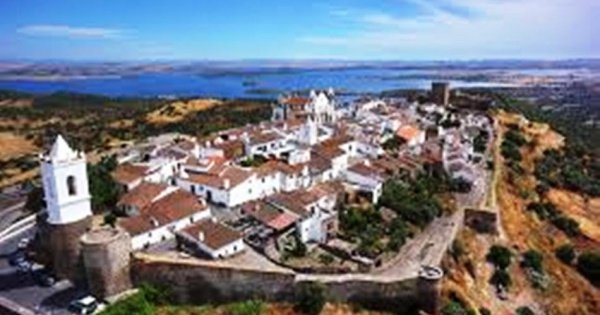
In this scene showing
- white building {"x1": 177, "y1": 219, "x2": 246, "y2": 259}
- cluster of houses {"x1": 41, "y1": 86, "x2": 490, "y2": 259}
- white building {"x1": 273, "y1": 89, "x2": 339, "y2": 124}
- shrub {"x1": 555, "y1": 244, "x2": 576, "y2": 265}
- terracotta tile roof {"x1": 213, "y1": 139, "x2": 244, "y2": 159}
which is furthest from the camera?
white building {"x1": 273, "y1": 89, "x2": 339, "y2": 124}

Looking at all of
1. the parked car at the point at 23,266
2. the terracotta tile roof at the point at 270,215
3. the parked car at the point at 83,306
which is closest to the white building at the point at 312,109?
the terracotta tile roof at the point at 270,215

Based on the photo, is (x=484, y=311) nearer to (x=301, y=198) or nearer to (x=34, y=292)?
(x=301, y=198)

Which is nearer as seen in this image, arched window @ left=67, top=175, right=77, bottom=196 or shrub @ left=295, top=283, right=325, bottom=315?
shrub @ left=295, top=283, right=325, bottom=315

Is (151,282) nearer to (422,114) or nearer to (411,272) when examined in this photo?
(411,272)

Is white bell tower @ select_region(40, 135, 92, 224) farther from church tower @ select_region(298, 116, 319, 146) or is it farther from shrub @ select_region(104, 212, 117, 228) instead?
church tower @ select_region(298, 116, 319, 146)

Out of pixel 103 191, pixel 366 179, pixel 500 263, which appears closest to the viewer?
pixel 103 191

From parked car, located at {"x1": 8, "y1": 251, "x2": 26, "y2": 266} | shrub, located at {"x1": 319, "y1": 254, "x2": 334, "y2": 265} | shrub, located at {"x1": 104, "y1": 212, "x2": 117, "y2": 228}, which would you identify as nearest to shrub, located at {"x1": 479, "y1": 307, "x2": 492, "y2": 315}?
shrub, located at {"x1": 319, "y1": 254, "x2": 334, "y2": 265}

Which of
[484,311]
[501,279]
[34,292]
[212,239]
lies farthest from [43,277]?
[501,279]
